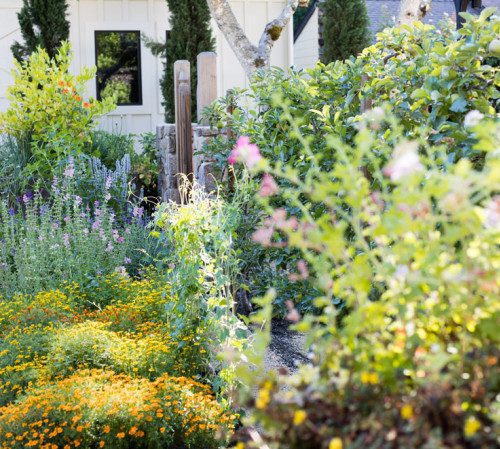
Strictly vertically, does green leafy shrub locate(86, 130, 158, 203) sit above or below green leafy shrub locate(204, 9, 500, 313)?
below

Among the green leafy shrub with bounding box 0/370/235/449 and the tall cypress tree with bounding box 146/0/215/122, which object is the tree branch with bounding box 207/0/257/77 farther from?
the green leafy shrub with bounding box 0/370/235/449

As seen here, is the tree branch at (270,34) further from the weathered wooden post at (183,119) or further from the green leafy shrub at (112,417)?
the green leafy shrub at (112,417)

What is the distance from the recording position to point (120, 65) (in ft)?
43.1

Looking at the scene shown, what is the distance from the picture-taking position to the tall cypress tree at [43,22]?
37.8ft

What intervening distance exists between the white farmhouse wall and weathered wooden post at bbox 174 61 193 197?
1071 cm

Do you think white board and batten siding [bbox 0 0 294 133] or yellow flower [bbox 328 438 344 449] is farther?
white board and batten siding [bbox 0 0 294 133]

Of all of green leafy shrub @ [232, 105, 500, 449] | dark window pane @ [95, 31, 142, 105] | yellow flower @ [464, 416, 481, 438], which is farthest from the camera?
dark window pane @ [95, 31, 142, 105]

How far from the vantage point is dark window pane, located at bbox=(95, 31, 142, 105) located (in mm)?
13023

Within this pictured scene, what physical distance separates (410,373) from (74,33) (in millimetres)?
11855

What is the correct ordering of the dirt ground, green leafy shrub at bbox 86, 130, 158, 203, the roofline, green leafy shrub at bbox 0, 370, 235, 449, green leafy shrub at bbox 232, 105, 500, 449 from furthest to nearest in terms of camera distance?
the roofline
green leafy shrub at bbox 86, 130, 158, 203
the dirt ground
green leafy shrub at bbox 0, 370, 235, 449
green leafy shrub at bbox 232, 105, 500, 449

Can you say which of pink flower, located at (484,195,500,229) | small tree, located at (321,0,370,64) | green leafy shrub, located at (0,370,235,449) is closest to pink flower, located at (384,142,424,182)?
pink flower, located at (484,195,500,229)

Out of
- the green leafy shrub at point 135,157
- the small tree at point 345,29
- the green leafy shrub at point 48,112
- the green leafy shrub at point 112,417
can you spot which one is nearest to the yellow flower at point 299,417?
the green leafy shrub at point 112,417

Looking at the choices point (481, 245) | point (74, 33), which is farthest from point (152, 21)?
point (481, 245)

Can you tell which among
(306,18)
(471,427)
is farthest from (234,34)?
(306,18)
